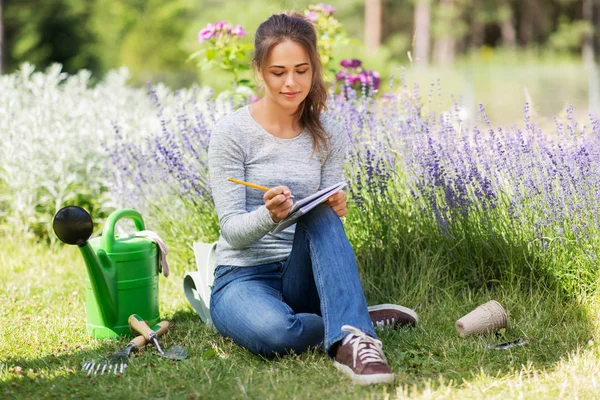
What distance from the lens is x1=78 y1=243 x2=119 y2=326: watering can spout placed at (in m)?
2.73

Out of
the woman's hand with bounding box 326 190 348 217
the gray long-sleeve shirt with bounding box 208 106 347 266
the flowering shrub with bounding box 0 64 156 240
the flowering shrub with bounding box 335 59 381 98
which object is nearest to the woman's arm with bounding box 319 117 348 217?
the gray long-sleeve shirt with bounding box 208 106 347 266

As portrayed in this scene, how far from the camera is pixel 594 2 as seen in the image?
25781mm

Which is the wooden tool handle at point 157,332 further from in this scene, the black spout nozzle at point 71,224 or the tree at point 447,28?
the tree at point 447,28

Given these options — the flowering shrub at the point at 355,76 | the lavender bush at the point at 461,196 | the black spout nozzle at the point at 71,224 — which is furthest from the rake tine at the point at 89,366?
the flowering shrub at the point at 355,76

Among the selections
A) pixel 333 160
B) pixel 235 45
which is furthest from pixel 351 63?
pixel 333 160

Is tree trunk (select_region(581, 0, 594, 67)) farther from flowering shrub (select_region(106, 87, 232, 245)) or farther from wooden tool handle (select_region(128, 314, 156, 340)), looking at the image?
wooden tool handle (select_region(128, 314, 156, 340))

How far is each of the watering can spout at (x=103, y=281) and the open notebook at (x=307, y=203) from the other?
745mm

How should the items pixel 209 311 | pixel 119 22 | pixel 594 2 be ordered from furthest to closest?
pixel 594 2
pixel 119 22
pixel 209 311

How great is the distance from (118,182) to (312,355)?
6.62ft

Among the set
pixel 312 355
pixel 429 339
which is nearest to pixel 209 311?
pixel 312 355

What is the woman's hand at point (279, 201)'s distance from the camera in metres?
2.34

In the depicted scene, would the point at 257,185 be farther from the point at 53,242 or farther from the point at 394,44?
the point at 394,44

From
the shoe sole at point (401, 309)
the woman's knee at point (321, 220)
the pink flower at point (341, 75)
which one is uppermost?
the pink flower at point (341, 75)

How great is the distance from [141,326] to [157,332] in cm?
7
